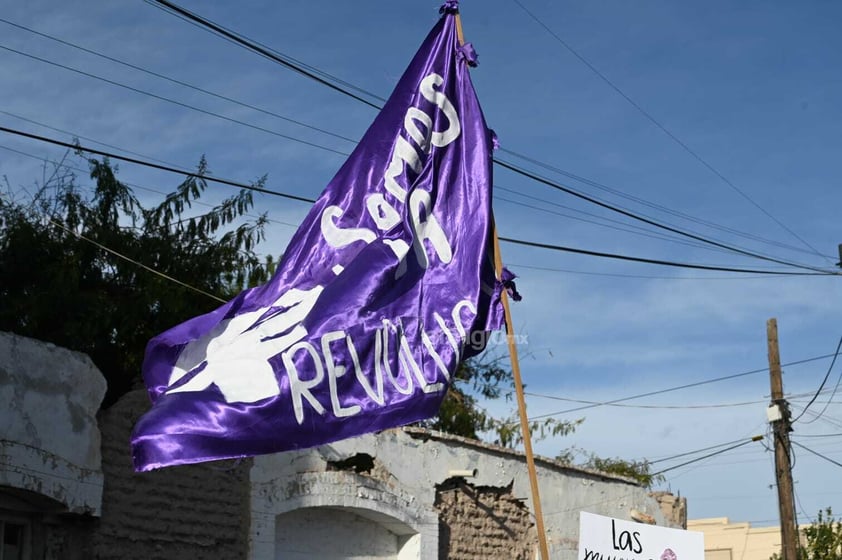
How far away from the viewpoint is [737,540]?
1732 inches

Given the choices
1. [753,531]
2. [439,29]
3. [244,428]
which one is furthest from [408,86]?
[753,531]

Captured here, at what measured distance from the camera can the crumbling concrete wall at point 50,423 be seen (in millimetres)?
9898

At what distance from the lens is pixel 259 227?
1741 cm

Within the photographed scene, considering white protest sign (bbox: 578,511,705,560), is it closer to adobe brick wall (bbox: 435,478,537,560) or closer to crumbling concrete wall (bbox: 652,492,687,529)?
adobe brick wall (bbox: 435,478,537,560)

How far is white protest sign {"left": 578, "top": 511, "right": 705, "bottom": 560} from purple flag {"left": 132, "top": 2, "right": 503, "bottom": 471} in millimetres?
5527

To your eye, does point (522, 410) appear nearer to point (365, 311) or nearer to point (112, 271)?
point (365, 311)

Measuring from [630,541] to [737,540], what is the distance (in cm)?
3220

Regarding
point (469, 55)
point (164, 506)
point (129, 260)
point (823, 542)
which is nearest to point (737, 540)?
point (823, 542)

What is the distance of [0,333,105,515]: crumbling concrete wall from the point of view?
9898 mm

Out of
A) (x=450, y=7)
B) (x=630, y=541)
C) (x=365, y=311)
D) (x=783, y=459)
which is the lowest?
(x=630, y=541)

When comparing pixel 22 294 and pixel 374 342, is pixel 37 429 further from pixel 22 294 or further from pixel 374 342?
pixel 22 294

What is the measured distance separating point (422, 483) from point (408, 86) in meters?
6.32

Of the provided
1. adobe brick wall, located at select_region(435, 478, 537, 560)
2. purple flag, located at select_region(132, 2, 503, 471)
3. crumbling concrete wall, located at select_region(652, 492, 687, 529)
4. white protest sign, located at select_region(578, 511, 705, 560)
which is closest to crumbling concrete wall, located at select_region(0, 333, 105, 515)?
purple flag, located at select_region(132, 2, 503, 471)

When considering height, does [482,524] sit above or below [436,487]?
below
